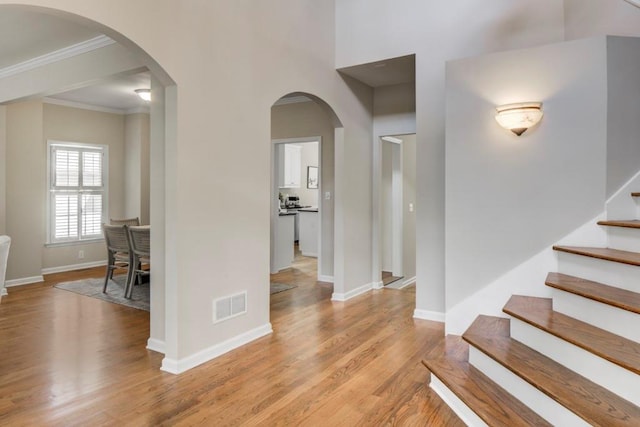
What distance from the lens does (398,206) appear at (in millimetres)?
6445

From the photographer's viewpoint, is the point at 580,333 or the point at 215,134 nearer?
the point at 580,333

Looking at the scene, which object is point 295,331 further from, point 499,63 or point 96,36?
point 96,36

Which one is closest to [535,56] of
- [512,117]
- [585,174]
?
[512,117]

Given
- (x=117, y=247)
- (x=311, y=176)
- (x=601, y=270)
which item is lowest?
(x=117, y=247)

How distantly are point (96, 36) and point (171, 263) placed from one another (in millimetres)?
2479

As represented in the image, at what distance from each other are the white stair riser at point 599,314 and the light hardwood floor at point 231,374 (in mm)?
960

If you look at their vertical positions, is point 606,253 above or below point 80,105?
below

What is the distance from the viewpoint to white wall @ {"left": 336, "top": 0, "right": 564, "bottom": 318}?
3.96 meters

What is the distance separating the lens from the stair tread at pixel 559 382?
175cm

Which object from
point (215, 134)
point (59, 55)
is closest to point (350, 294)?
point (215, 134)

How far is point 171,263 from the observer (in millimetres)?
2957

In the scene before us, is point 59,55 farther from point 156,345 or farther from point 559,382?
point 559,382

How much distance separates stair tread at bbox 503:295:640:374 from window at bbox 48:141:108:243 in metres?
6.96

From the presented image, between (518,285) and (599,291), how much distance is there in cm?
88
